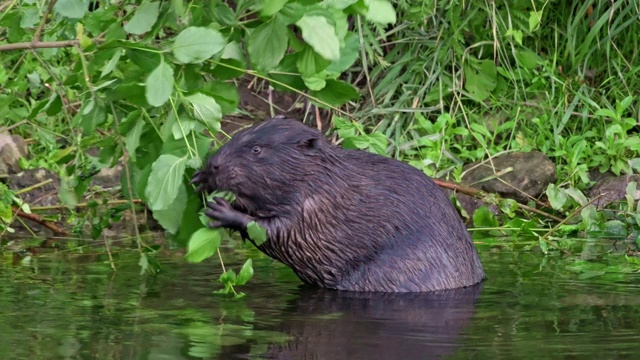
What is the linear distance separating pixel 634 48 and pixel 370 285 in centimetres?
341

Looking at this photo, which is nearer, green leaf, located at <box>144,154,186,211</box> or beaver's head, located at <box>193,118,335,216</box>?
green leaf, located at <box>144,154,186,211</box>

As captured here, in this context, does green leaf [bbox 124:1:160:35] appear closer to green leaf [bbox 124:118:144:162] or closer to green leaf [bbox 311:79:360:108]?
green leaf [bbox 124:118:144:162]

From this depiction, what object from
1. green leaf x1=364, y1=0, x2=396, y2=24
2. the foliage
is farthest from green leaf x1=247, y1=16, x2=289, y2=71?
green leaf x1=364, y1=0, x2=396, y2=24

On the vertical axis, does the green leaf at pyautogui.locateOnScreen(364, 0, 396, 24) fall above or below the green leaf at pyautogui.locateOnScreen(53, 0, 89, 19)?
below

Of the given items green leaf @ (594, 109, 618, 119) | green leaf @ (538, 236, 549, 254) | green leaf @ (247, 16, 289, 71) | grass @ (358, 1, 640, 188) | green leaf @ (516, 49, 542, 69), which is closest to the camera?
green leaf @ (247, 16, 289, 71)

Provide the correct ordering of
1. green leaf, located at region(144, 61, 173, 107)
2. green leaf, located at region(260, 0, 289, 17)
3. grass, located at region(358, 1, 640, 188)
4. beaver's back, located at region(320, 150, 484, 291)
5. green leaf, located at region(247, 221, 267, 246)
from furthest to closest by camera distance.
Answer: grass, located at region(358, 1, 640, 188) → beaver's back, located at region(320, 150, 484, 291) → green leaf, located at region(247, 221, 267, 246) → green leaf, located at region(144, 61, 173, 107) → green leaf, located at region(260, 0, 289, 17)

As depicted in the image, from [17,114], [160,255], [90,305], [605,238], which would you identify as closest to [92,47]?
[90,305]

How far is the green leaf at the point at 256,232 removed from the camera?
436 cm

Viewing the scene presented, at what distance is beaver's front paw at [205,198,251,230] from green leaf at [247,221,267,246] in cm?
7

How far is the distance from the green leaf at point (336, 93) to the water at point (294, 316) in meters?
0.70

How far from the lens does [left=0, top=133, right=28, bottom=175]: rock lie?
279 inches

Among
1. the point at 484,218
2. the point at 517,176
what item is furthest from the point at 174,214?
the point at 517,176

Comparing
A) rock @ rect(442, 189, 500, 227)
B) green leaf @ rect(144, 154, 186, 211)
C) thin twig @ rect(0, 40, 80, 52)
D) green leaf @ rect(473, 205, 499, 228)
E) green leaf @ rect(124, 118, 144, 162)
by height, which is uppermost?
thin twig @ rect(0, 40, 80, 52)

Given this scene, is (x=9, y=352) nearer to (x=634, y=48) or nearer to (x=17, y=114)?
(x=17, y=114)
